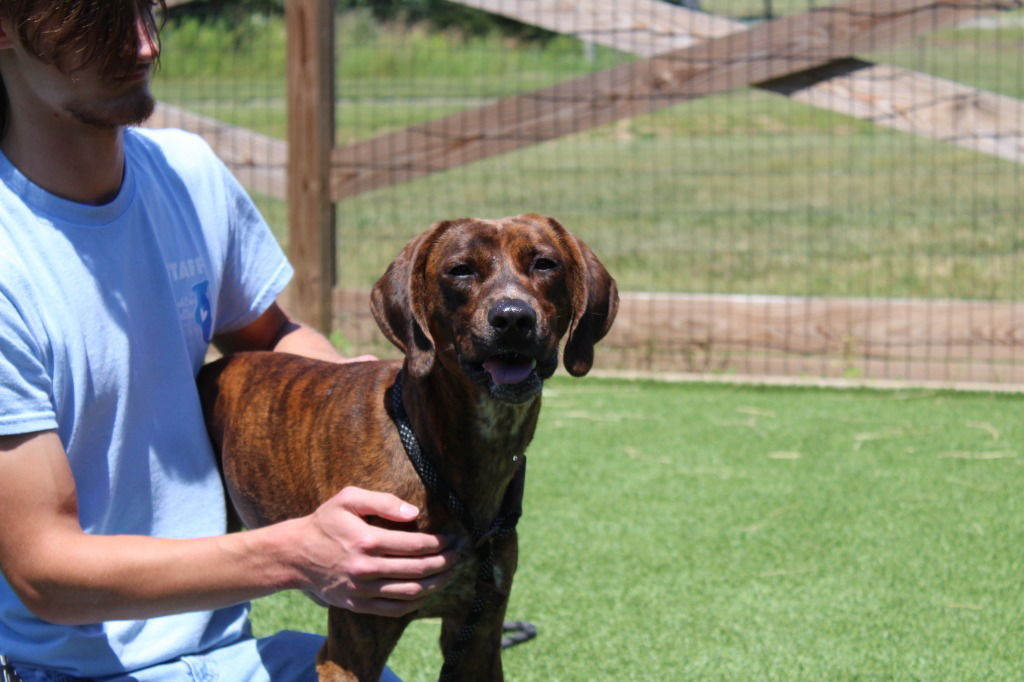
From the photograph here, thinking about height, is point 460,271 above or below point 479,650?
above

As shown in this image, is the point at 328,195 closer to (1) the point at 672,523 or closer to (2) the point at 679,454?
(2) the point at 679,454

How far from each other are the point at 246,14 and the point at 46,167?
30.6 feet

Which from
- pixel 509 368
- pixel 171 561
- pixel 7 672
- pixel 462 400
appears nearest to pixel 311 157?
pixel 462 400

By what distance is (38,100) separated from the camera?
2.51 meters

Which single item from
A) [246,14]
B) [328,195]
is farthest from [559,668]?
[246,14]

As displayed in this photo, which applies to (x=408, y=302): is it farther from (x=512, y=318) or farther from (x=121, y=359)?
(x=121, y=359)

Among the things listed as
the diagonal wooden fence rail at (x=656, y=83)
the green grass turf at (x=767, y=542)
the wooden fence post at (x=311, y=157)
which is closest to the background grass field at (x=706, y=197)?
the diagonal wooden fence rail at (x=656, y=83)

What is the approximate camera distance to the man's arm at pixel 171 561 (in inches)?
85.9

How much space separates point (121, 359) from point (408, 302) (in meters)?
0.60

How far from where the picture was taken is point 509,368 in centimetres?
262

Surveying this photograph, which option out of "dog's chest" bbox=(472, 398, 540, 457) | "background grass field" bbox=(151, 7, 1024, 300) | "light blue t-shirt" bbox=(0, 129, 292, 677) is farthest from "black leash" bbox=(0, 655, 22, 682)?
"background grass field" bbox=(151, 7, 1024, 300)

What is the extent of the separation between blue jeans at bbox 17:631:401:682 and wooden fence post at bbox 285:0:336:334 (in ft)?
14.4

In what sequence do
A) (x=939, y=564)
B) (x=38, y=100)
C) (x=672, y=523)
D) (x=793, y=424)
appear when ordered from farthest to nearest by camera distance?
(x=793, y=424), (x=672, y=523), (x=939, y=564), (x=38, y=100)

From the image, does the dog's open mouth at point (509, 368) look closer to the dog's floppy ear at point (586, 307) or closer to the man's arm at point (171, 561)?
the dog's floppy ear at point (586, 307)
